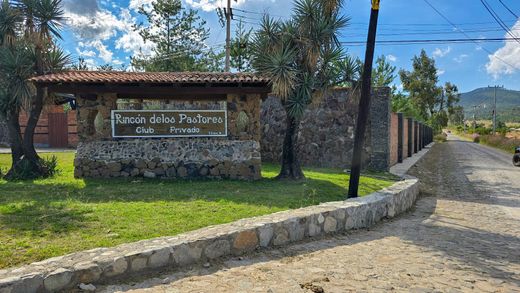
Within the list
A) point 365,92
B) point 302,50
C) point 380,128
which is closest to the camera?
point 365,92

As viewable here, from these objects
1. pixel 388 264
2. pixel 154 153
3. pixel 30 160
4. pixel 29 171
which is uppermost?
pixel 154 153

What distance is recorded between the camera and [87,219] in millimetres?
5969

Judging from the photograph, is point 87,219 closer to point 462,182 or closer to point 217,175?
point 217,175

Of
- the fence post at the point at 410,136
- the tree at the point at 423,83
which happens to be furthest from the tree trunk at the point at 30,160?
the tree at the point at 423,83

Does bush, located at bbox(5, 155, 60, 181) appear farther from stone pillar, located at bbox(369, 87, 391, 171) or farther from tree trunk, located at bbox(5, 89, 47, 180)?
stone pillar, located at bbox(369, 87, 391, 171)

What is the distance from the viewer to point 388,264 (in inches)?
207

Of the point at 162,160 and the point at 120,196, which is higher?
the point at 162,160

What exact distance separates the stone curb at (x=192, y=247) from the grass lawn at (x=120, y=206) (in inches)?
17.7

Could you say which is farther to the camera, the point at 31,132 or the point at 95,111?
the point at 31,132

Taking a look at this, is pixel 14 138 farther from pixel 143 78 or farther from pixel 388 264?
pixel 388 264

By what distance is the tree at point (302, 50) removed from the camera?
1004cm

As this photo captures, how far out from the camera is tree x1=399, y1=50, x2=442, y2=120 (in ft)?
164

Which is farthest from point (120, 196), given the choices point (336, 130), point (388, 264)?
point (336, 130)

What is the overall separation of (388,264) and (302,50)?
6.57 meters
